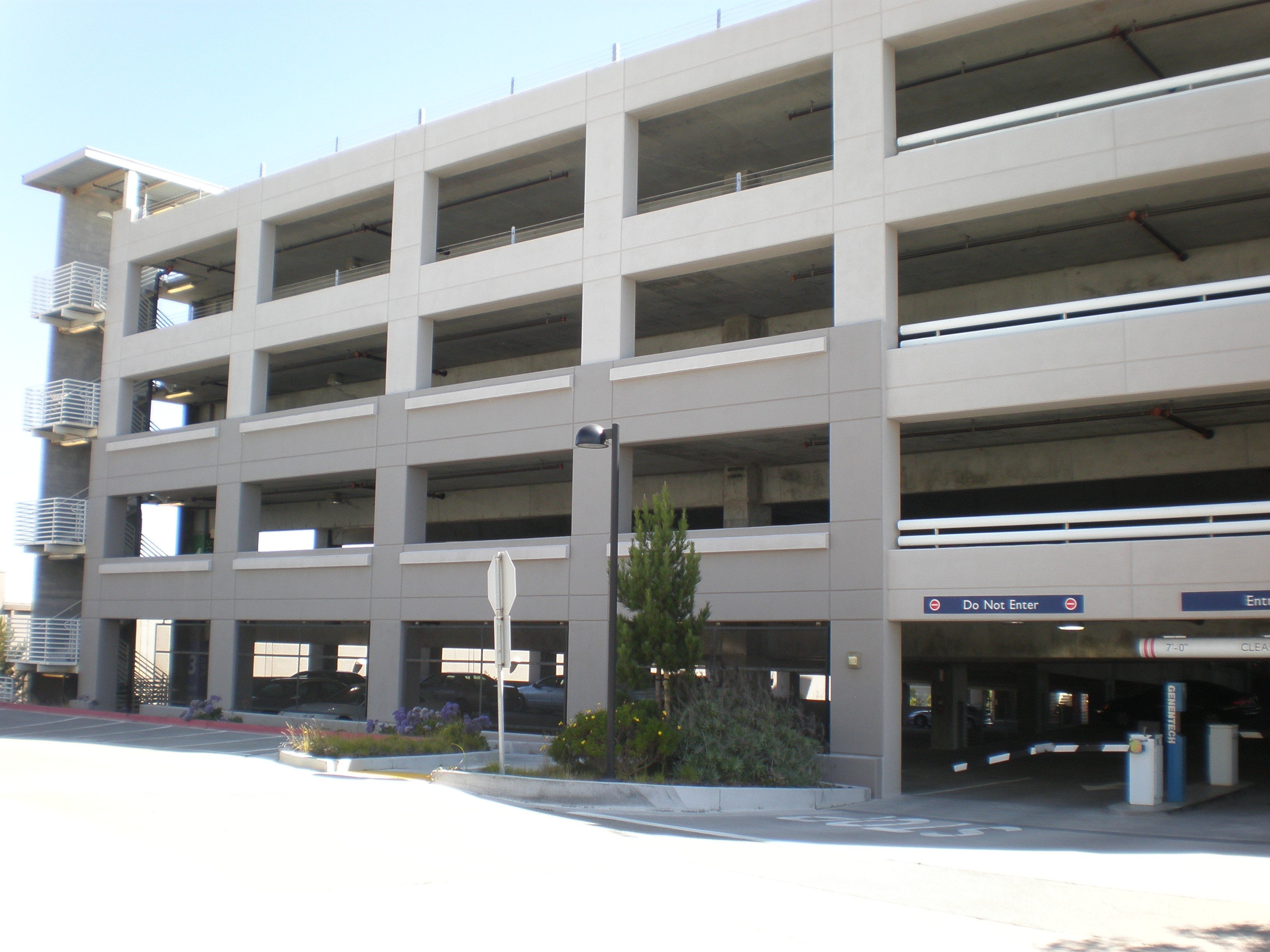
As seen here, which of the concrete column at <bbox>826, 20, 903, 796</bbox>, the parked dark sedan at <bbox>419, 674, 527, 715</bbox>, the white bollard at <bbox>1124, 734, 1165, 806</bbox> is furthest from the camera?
the parked dark sedan at <bbox>419, 674, 527, 715</bbox>

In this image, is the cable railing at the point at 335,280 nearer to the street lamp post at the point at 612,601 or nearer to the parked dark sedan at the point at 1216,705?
the street lamp post at the point at 612,601

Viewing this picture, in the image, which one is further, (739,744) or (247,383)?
(247,383)

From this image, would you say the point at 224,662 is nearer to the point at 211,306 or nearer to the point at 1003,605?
the point at 211,306

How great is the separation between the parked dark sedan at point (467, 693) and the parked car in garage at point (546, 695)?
270 mm

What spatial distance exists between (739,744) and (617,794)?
2412mm

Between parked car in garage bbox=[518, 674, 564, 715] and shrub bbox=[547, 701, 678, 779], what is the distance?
270 inches

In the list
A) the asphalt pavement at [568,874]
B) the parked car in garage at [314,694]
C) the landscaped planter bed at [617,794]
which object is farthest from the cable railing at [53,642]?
the landscaped planter bed at [617,794]

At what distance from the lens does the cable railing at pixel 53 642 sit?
3644 cm

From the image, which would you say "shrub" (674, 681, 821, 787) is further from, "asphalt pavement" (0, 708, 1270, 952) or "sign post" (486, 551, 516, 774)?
"sign post" (486, 551, 516, 774)

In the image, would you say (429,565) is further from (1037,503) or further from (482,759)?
(1037,503)

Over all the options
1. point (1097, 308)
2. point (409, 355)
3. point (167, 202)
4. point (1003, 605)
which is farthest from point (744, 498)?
point (167, 202)

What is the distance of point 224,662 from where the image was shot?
31844mm

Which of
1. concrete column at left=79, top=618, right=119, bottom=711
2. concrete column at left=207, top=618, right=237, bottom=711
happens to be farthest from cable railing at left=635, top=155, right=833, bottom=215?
concrete column at left=79, top=618, right=119, bottom=711

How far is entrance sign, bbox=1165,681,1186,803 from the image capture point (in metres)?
19.8
